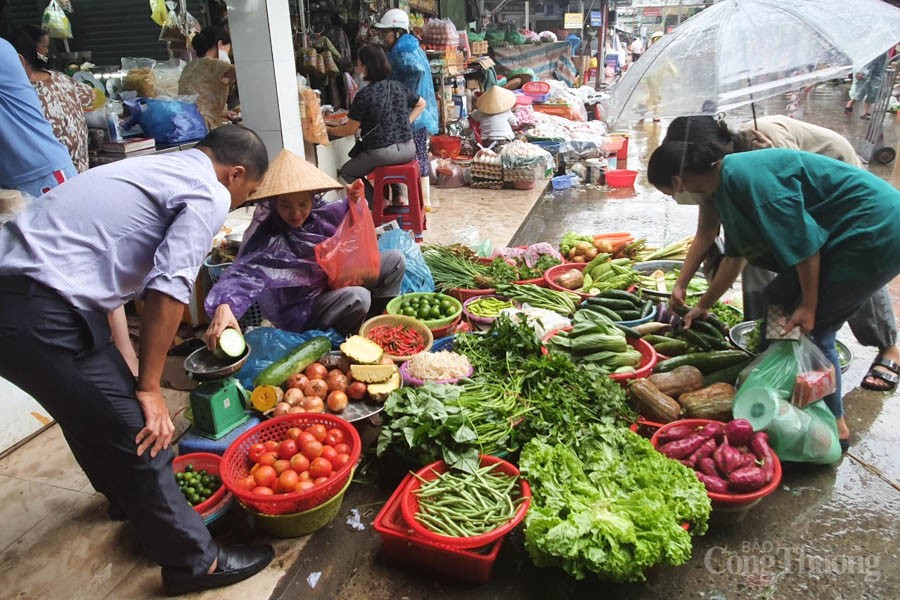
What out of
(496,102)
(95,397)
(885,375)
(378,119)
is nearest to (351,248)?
(95,397)

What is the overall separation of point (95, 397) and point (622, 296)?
3448mm

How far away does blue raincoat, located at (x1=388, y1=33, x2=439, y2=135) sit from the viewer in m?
7.07

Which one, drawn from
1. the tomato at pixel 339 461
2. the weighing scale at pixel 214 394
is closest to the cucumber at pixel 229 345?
the weighing scale at pixel 214 394

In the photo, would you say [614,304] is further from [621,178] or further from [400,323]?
[621,178]

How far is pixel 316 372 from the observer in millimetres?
3338

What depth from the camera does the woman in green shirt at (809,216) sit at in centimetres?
265

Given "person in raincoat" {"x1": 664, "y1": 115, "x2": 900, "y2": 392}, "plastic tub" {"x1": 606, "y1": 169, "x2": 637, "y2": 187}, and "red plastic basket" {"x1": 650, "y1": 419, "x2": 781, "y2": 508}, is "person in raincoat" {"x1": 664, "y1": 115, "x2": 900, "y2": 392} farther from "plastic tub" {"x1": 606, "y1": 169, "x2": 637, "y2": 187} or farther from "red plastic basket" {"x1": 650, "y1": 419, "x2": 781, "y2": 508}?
"plastic tub" {"x1": 606, "y1": 169, "x2": 637, "y2": 187}

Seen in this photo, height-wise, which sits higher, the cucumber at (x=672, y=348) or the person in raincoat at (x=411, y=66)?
the person in raincoat at (x=411, y=66)

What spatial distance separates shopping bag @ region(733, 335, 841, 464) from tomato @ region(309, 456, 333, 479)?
2.05 meters

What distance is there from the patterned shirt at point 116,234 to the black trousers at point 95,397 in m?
0.07

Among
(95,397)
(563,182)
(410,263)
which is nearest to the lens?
(95,397)

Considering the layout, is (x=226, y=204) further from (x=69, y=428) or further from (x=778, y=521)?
(x=778, y=521)

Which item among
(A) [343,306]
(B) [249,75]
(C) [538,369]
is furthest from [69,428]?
(B) [249,75]

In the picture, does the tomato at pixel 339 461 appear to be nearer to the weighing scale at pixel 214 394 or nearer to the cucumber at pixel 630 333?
the weighing scale at pixel 214 394
